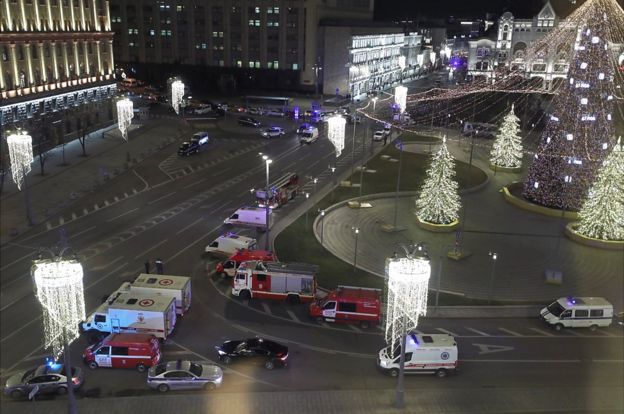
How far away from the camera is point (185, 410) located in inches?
914

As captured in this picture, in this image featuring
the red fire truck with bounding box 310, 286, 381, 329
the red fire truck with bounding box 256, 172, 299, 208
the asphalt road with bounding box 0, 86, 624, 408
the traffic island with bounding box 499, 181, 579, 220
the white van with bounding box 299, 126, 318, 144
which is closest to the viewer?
the asphalt road with bounding box 0, 86, 624, 408

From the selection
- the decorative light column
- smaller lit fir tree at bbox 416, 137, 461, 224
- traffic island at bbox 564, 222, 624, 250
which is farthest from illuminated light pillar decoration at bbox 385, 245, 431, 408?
the decorative light column

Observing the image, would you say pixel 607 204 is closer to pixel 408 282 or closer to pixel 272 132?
pixel 408 282

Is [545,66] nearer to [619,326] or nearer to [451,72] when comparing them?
[451,72]

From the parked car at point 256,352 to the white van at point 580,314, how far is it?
15.0 m

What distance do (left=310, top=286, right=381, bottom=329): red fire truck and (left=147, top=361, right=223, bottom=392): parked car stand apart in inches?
291

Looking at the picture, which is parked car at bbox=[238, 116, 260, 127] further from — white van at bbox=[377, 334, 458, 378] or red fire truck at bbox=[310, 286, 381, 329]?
white van at bbox=[377, 334, 458, 378]

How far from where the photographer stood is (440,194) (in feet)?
139

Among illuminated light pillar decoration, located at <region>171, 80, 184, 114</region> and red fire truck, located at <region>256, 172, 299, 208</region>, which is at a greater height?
illuminated light pillar decoration, located at <region>171, 80, 184, 114</region>

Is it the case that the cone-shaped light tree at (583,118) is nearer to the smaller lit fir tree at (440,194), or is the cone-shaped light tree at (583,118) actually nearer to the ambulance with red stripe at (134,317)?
the smaller lit fir tree at (440,194)

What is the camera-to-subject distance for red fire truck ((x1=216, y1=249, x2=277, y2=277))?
3459cm

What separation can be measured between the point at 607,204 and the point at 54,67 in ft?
203

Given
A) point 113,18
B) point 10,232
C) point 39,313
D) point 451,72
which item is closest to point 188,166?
point 10,232

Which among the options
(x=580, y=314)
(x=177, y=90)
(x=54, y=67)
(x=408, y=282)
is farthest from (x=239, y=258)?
(x=54, y=67)
